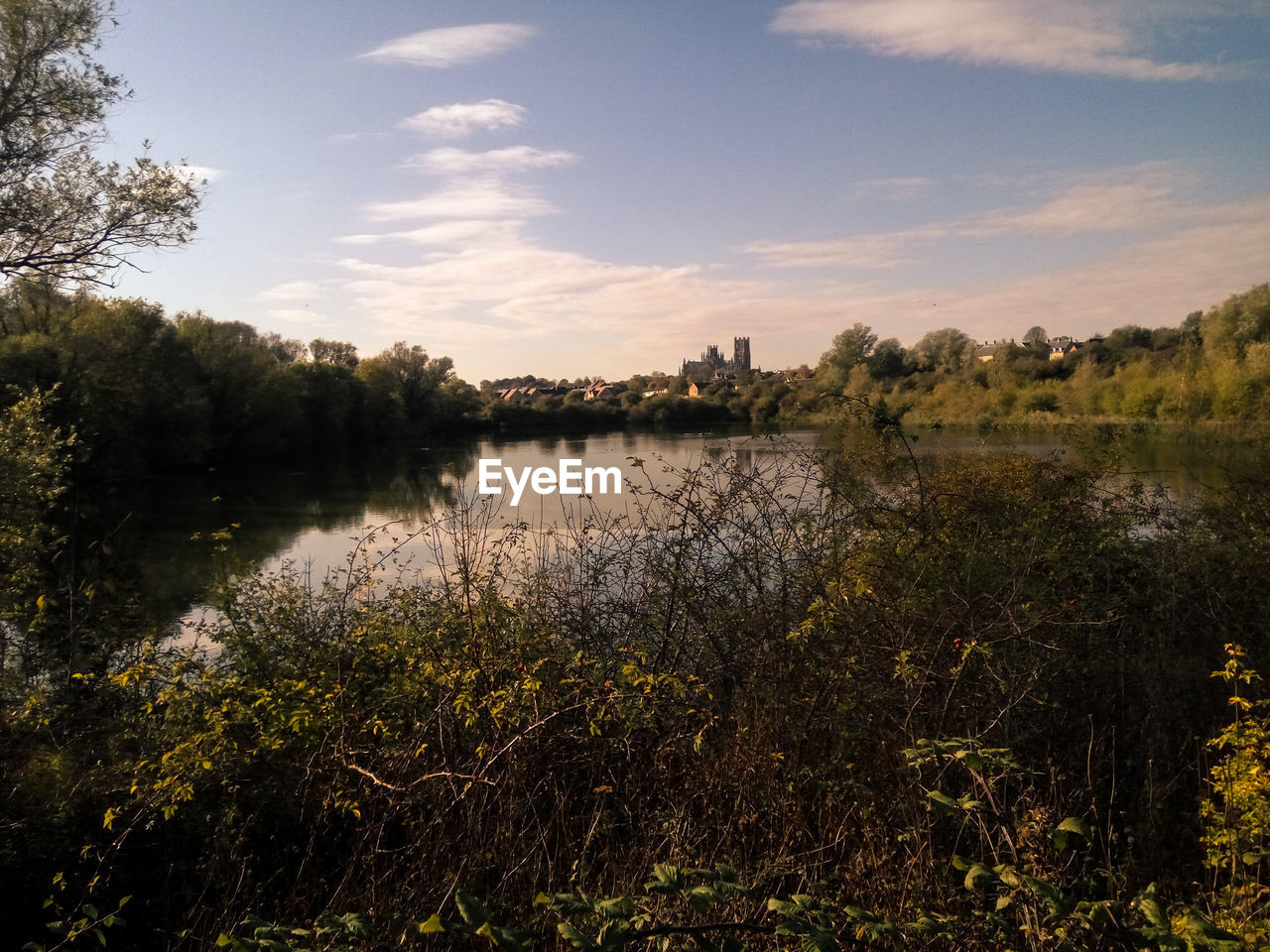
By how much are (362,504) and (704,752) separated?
20432mm

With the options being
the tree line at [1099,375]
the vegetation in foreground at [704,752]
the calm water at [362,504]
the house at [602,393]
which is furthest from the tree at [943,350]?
the house at [602,393]

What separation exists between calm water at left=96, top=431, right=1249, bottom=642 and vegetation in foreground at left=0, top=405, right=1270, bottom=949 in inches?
33.7

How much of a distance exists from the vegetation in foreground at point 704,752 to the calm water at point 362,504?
2.81ft

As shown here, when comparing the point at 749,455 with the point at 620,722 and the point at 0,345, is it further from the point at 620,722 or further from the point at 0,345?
the point at 0,345

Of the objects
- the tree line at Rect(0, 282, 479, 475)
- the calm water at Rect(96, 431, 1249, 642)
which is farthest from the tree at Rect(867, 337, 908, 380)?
the tree line at Rect(0, 282, 479, 475)

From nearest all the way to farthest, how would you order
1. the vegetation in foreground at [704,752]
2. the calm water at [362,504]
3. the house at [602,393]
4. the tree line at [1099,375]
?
the vegetation in foreground at [704,752] < the calm water at [362,504] < the tree line at [1099,375] < the house at [602,393]

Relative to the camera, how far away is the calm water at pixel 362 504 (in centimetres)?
738

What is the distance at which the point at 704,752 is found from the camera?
3.65 metres

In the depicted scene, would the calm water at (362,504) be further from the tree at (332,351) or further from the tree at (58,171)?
the tree at (332,351)

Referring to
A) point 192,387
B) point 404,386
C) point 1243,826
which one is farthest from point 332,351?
point 1243,826

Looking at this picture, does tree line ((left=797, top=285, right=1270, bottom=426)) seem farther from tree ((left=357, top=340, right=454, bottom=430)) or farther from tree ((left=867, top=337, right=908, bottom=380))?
tree ((left=357, top=340, right=454, bottom=430))

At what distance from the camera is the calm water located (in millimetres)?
7383

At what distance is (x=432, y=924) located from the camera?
1.45 metres

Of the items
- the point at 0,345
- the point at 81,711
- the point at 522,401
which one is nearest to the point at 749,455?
the point at 81,711
